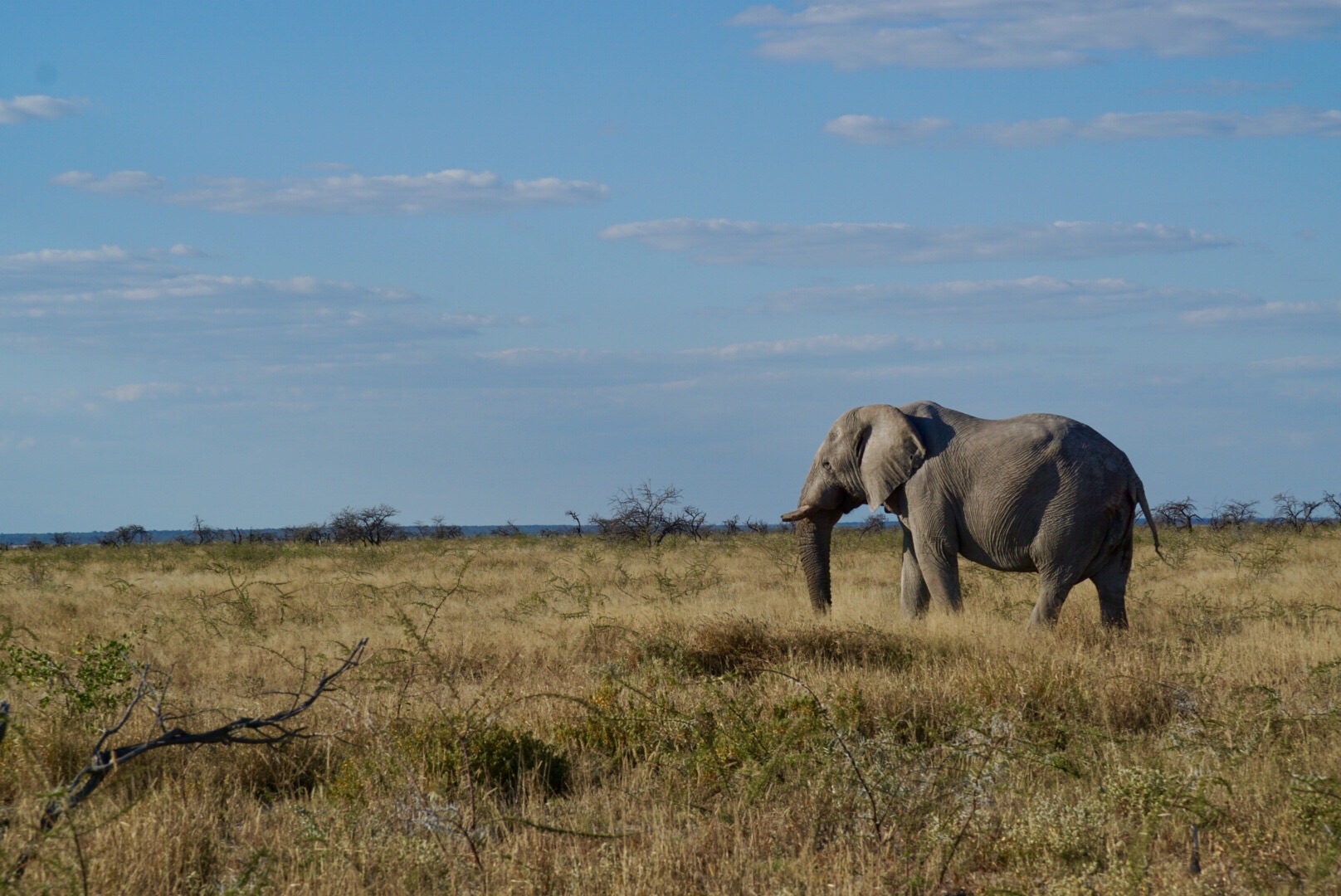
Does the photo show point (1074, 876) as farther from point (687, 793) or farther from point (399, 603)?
point (399, 603)

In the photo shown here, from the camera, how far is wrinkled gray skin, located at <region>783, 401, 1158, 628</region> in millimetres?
10883

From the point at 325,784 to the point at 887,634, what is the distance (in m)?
4.91

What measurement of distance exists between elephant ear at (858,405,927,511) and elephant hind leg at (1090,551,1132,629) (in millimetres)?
1799

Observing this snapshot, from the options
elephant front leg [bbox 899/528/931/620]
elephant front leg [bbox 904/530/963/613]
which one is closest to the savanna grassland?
elephant front leg [bbox 904/530/963/613]

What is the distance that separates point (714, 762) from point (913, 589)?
6526mm

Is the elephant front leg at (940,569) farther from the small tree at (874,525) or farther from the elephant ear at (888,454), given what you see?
the small tree at (874,525)

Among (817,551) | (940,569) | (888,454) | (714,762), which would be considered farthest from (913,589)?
(714,762)

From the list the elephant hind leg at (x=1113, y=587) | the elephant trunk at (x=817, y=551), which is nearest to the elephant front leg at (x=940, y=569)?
the elephant hind leg at (x=1113, y=587)

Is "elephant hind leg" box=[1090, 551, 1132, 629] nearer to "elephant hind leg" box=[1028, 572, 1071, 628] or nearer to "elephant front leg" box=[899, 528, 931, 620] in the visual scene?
"elephant hind leg" box=[1028, 572, 1071, 628]

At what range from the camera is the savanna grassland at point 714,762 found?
4719 millimetres

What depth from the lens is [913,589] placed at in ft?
40.2

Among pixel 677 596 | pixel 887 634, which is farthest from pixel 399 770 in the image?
pixel 677 596

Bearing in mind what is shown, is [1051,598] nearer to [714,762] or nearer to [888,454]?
[888,454]

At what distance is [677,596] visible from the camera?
1519 cm
